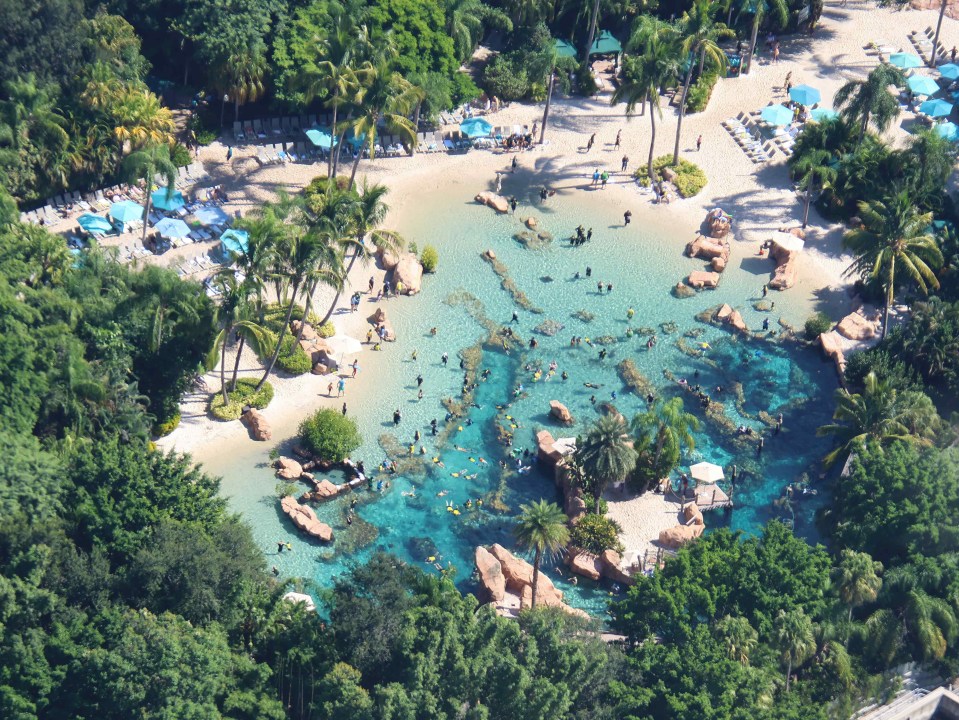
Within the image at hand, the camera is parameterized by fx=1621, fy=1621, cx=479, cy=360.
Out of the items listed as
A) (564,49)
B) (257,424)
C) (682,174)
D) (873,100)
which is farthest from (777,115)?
(257,424)

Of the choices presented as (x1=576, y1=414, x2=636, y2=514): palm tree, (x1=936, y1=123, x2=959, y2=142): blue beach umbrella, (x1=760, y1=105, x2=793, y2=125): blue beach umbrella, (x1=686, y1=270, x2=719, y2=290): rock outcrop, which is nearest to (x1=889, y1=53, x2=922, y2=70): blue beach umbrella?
(x1=936, y1=123, x2=959, y2=142): blue beach umbrella

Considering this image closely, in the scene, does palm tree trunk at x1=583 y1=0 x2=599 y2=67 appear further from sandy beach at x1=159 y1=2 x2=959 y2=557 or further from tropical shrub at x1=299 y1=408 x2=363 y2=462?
tropical shrub at x1=299 y1=408 x2=363 y2=462

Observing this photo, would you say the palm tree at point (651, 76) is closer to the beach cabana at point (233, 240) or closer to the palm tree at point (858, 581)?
the beach cabana at point (233, 240)

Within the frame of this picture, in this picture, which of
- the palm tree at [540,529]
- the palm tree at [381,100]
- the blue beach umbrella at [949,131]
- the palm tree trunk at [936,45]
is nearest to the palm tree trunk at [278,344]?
the palm tree at [381,100]

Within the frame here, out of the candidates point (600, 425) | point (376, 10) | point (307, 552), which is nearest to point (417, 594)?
point (307, 552)

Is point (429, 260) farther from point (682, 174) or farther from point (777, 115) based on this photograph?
point (777, 115)
